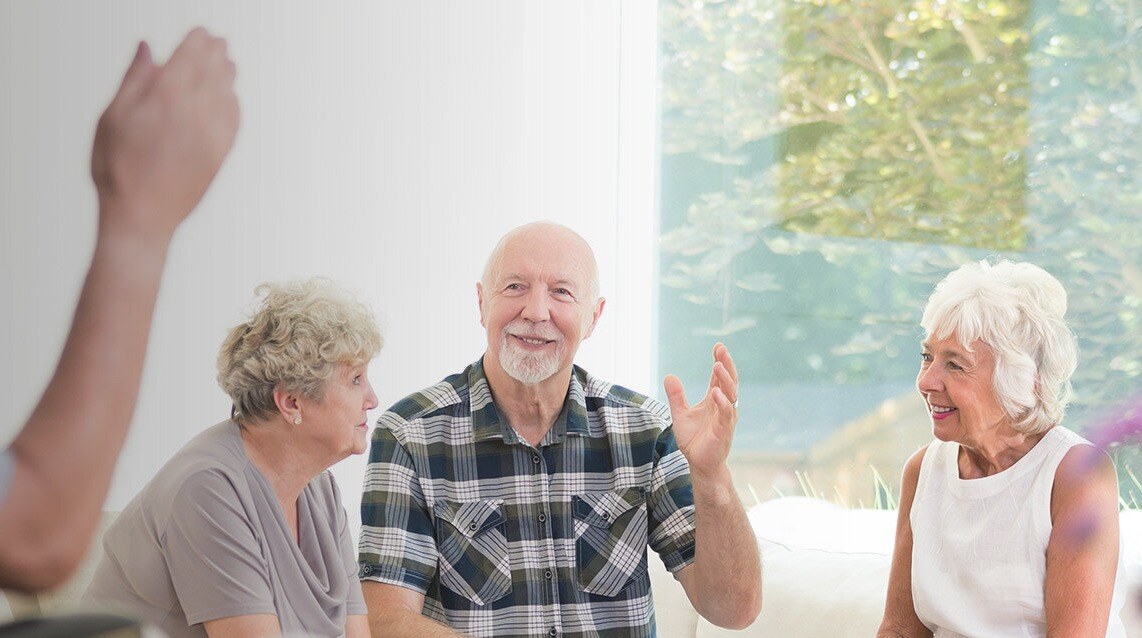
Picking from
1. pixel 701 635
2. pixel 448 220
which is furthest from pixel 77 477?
pixel 448 220

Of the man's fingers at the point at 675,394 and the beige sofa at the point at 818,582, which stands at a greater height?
the man's fingers at the point at 675,394

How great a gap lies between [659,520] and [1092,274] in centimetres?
150

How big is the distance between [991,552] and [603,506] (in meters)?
0.65

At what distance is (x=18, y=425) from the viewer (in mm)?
985

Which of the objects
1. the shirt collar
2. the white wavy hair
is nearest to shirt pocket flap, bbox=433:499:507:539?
Answer: the shirt collar

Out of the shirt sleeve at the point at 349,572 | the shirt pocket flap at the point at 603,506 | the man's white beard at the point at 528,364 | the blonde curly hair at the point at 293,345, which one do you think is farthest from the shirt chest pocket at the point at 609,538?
the blonde curly hair at the point at 293,345

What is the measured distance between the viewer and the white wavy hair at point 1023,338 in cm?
189

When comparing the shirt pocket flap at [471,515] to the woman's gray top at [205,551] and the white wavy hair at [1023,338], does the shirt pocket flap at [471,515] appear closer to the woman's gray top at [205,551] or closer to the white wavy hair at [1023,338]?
the woman's gray top at [205,551]

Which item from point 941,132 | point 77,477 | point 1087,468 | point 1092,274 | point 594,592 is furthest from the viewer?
point 941,132

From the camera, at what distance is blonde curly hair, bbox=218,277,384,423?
1.76 m

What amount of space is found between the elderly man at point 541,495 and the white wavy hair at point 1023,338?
1.58 ft

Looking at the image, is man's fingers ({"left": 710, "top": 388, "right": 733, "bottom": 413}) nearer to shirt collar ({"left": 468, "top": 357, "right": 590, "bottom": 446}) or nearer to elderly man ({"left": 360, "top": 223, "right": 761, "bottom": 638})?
elderly man ({"left": 360, "top": 223, "right": 761, "bottom": 638})

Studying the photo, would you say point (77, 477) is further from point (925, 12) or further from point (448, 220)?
point (925, 12)

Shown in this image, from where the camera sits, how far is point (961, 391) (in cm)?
193
